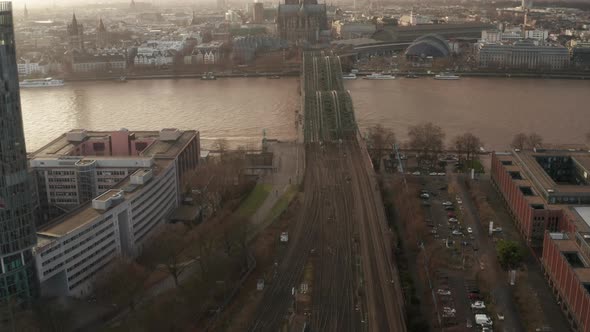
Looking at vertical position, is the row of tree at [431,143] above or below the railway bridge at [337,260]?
above

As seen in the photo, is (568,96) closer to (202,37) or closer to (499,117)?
(499,117)

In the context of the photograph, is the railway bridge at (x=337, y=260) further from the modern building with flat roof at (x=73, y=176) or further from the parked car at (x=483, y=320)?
the modern building with flat roof at (x=73, y=176)

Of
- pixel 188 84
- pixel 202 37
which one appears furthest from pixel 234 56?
pixel 202 37

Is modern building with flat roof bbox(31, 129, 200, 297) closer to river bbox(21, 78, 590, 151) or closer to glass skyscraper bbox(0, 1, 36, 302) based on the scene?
glass skyscraper bbox(0, 1, 36, 302)

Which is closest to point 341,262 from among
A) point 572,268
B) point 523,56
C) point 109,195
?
point 572,268

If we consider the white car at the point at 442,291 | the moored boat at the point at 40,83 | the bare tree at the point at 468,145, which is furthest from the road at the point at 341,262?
→ the moored boat at the point at 40,83

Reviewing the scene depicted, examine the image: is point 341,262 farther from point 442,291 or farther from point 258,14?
point 258,14
